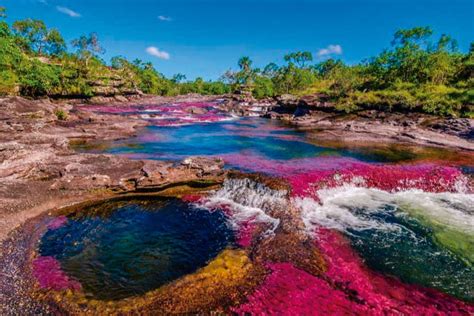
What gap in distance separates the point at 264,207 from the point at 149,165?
8687 millimetres

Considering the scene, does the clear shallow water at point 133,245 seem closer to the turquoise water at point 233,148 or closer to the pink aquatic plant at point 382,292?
the pink aquatic plant at point 382,292

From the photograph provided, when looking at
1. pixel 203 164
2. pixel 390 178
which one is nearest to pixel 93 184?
pixel 203 164

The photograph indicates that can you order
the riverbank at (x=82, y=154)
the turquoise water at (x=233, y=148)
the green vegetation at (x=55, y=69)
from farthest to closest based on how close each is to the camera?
the green vegetation at (x=55, y=69) → the turquoise water at (x=233, y=148) → the riverbank at (x=82, y=154)

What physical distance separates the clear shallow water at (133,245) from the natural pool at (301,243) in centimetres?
6

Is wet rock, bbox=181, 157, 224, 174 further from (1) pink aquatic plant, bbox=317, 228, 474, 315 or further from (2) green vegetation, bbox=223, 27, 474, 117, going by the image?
(2) green vegetation, bbox=223, 27, 474, 117

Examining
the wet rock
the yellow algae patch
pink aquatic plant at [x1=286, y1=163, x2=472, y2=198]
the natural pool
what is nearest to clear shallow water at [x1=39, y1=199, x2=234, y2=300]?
the natural pool

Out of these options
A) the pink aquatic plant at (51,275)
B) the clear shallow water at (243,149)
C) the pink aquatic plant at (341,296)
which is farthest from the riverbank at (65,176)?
the pink aquatic plant at (341,296)

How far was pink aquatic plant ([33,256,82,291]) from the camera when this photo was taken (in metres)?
10.1

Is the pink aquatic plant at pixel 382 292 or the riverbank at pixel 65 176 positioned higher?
the riverbank at pixel 65 176

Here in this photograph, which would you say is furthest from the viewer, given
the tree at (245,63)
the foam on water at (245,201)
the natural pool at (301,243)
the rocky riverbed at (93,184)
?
the tree at (245,63)

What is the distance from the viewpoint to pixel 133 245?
13445mm

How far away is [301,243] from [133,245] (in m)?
7.73

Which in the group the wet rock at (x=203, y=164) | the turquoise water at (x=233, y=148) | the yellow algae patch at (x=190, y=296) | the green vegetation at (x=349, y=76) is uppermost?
the green vegetation at (x=349, y=76)

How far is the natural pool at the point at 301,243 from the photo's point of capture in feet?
32.9
